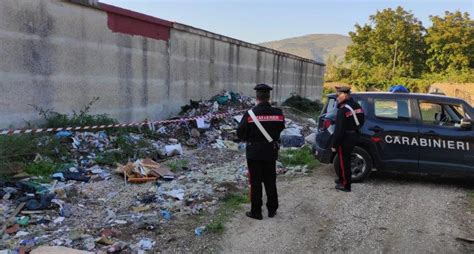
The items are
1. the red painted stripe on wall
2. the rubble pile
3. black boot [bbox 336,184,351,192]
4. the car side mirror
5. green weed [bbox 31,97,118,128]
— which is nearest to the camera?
the rubble pile

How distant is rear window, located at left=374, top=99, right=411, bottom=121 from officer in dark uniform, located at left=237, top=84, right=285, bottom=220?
3142 millimetres

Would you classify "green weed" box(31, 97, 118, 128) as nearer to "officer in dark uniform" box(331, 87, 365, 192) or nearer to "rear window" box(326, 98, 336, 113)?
"rear window" box(326, 98, 336, 113)

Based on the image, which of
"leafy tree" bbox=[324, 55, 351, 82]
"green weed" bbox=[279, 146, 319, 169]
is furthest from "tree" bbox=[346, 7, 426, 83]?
"green weed" bbox=[279, 146, 319, 169]

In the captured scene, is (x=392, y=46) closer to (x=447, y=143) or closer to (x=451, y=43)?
(x=451, y=43)

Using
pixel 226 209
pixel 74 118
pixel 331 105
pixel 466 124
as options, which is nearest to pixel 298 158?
pixel 331 105

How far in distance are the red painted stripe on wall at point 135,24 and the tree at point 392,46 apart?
148ft

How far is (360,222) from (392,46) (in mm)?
54392

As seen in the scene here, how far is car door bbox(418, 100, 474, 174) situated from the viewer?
7.75 metres

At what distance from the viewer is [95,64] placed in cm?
1048

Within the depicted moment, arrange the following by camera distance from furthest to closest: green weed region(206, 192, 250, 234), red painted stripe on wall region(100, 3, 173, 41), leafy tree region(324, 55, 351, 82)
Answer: leafy tree region(324, 55, 351, 82) < red painted stripe on wall region(100, 3, 173, 41) < green weed region(206, 192, 250, 234)

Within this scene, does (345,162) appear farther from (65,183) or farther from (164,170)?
(65,183)

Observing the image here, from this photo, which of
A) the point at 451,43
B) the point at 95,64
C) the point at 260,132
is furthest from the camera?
the point at 451,43

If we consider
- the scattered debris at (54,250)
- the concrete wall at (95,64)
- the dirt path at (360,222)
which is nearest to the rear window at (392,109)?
the dirt path at (360,222)

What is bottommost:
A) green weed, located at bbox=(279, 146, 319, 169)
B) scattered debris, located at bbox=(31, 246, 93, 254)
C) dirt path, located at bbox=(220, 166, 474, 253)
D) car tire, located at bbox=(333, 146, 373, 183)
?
dirt path, located at bbox=(220, 166, 474, 253)
